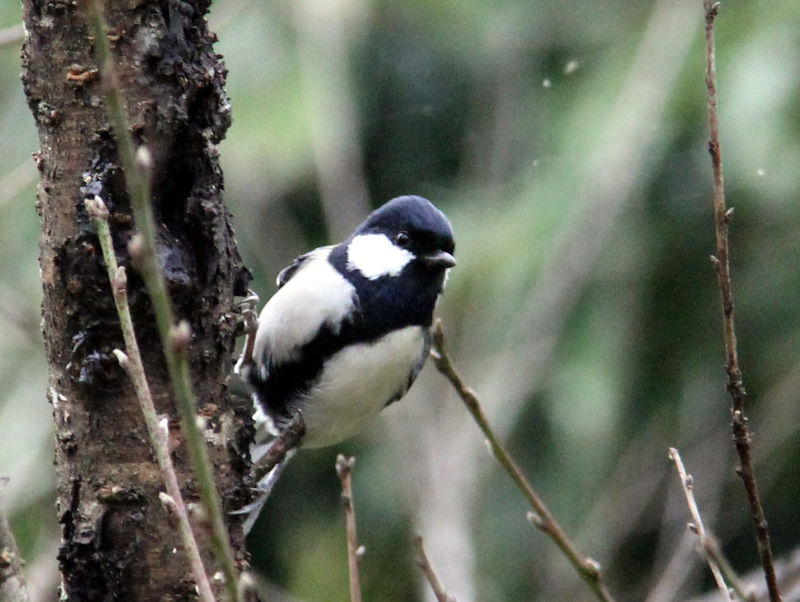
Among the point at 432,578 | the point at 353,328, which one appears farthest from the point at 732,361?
the point at 353,328

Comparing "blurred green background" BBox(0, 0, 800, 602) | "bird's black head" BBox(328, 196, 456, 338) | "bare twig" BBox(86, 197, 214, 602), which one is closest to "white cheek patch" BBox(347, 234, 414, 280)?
"bird's black head" BBox(328, 196, 456, 338)

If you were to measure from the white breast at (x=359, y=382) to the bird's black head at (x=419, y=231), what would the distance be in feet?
0.58

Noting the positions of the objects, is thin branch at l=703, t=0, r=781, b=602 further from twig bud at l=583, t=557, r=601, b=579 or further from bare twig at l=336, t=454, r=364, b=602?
bare twig at l=336, t=454, r=364, b=602

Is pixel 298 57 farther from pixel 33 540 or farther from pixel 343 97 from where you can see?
pixel 33 540

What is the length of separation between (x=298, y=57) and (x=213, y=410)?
6.76ft

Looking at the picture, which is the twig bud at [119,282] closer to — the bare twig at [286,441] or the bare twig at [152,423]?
the bare twig at [152,423]

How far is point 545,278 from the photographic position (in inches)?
115

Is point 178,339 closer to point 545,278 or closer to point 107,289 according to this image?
point 107,289

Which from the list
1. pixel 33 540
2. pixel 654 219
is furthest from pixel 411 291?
pixel 33 540

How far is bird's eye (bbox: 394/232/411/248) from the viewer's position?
257 centimetres

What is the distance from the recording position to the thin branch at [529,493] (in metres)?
1.17

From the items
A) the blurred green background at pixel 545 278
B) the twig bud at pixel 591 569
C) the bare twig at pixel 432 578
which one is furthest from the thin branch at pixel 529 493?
the blurred green background at pixel 545 278

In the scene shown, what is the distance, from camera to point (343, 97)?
3605 mm

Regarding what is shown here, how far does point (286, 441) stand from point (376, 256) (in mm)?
493
